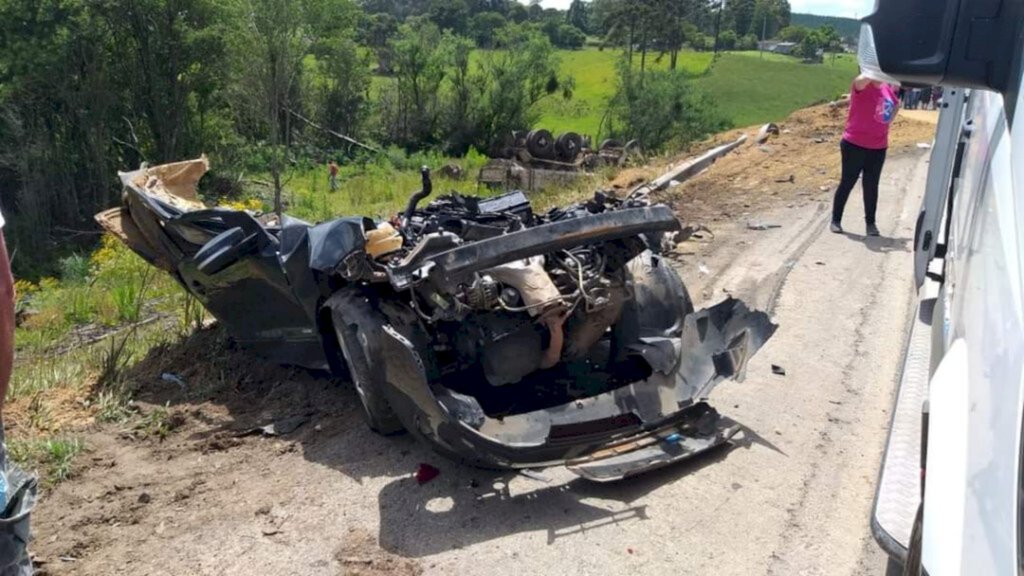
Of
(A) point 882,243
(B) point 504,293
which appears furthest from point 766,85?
(B) point 504,293

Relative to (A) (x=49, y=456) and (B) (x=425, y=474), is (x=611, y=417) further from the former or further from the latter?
(A) (x=49, y=456)

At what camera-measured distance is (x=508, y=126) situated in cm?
4644

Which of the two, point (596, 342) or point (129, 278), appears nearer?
point (596, 342)

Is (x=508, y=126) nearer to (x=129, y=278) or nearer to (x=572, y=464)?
(x=129, y=278)

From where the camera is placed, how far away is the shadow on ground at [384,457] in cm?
380

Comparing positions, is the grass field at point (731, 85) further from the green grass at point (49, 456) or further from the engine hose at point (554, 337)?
the green grass at point (49, 456)

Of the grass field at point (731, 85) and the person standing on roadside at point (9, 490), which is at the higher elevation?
the person standing on roadside at point (9, 490)

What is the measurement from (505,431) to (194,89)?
3178cm

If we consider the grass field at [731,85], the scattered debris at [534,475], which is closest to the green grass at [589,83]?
the grass field at [731,85]

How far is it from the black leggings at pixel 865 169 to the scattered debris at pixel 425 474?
6.07m

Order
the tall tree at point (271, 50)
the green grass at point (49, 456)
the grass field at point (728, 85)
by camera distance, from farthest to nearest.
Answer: the grass field at point (728, 85), the tall tree at point (271, 50), the green grass at point (49, 456)

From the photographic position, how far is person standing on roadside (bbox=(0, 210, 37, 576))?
227 cm

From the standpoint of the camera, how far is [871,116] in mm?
8297

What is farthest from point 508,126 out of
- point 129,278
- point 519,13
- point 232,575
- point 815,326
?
point 519,13
